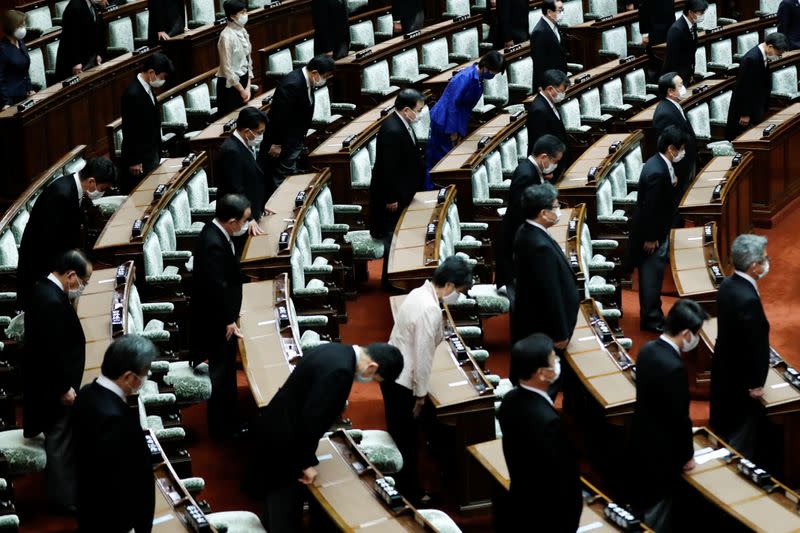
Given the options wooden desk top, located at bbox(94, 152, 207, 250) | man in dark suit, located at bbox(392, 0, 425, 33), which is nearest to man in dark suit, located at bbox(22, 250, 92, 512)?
wooden desk top, located at bbox(94, 152, 207, 250)

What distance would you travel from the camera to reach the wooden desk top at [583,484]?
4.69 metres

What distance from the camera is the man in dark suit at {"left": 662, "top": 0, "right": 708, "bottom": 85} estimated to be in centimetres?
1035

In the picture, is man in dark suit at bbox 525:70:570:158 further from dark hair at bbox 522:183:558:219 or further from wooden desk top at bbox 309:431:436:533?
wooden desk top at bbox 309:431:436:533

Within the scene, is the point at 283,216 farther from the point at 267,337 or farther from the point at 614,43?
the point at 614,43

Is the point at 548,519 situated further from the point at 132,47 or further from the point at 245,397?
the point at 132,47

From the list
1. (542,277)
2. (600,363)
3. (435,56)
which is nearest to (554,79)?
(542,277)

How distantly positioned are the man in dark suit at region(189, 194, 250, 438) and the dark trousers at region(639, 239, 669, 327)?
270cm

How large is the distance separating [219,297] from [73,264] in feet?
3.09

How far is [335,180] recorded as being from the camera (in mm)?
8383

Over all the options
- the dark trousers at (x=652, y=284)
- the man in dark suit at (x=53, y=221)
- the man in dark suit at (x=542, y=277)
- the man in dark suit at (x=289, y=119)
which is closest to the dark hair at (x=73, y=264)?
the man in dark suit at (x=53, y=221)

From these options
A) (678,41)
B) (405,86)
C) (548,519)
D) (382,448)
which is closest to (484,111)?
(405,86)

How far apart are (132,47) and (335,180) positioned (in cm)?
339

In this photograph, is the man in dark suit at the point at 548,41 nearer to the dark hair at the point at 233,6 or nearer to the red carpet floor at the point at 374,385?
the red carpet floor at the point at 374,385

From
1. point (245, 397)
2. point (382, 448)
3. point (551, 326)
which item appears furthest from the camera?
point (245, 397)
